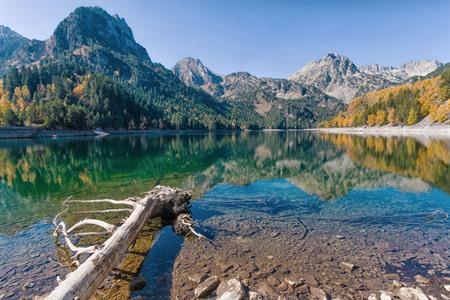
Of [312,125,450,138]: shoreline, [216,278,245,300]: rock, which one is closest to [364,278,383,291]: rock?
[216,278,245,300]: rock

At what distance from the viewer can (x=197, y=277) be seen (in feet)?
35.2

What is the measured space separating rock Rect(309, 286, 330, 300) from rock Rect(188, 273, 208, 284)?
401 centimetres

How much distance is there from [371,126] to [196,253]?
208754 mm

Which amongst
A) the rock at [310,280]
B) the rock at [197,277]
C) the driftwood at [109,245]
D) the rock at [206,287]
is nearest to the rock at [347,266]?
the rock at [310,280]

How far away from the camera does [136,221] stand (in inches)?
513

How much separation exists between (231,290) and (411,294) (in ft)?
19.3

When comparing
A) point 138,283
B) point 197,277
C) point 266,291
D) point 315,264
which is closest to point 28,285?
point 138,283

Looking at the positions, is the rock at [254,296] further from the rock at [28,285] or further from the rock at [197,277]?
the rock at [28,285]

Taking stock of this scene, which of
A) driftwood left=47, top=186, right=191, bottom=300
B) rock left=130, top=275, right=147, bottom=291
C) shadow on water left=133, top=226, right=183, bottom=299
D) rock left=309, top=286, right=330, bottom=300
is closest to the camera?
driftwood left=47, top=186, right=191, bottom=300

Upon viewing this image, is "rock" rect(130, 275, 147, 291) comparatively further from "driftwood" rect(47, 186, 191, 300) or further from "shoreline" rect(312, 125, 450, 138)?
"shoreline" rect(312, 125, 450, 138)

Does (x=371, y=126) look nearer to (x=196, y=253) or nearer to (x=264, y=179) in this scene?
(x=264, y=179)

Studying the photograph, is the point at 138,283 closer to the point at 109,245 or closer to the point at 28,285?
the point at 109,245

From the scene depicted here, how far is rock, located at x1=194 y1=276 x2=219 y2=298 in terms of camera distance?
9.60m

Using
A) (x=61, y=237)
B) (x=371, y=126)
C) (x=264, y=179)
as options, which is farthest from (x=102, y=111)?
(x=371, y=126)
